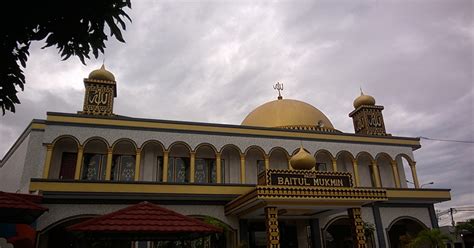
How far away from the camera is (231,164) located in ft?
56.2

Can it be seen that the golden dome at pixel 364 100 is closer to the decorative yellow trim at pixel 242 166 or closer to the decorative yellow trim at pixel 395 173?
the decorative yellow trim at pixel 395 173

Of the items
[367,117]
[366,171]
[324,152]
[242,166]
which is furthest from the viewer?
[367,117]

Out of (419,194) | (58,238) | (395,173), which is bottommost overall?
(58,238)

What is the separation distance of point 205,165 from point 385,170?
362 inches

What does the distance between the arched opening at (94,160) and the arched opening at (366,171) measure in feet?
37.9

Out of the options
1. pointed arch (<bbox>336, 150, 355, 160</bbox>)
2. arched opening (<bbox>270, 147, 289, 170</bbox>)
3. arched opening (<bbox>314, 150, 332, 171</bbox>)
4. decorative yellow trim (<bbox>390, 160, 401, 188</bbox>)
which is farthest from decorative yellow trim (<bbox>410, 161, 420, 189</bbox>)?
arched opening (<bbox>270, 147, 289, 170</bbox>)

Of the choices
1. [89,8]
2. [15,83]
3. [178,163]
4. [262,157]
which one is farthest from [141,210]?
[262,157]

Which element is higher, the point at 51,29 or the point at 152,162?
the point at 152,162

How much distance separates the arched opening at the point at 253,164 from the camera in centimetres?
1709

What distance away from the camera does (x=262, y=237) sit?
16062mm

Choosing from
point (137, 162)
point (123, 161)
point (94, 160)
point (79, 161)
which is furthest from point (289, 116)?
point (79, 161)

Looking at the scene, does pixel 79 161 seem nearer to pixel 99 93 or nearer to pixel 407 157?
pixel 99 93

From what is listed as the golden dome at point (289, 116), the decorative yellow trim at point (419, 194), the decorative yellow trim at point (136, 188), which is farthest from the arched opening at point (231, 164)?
the decorative yellow trim at point (419, 194)

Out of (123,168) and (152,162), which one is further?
(152,162)
